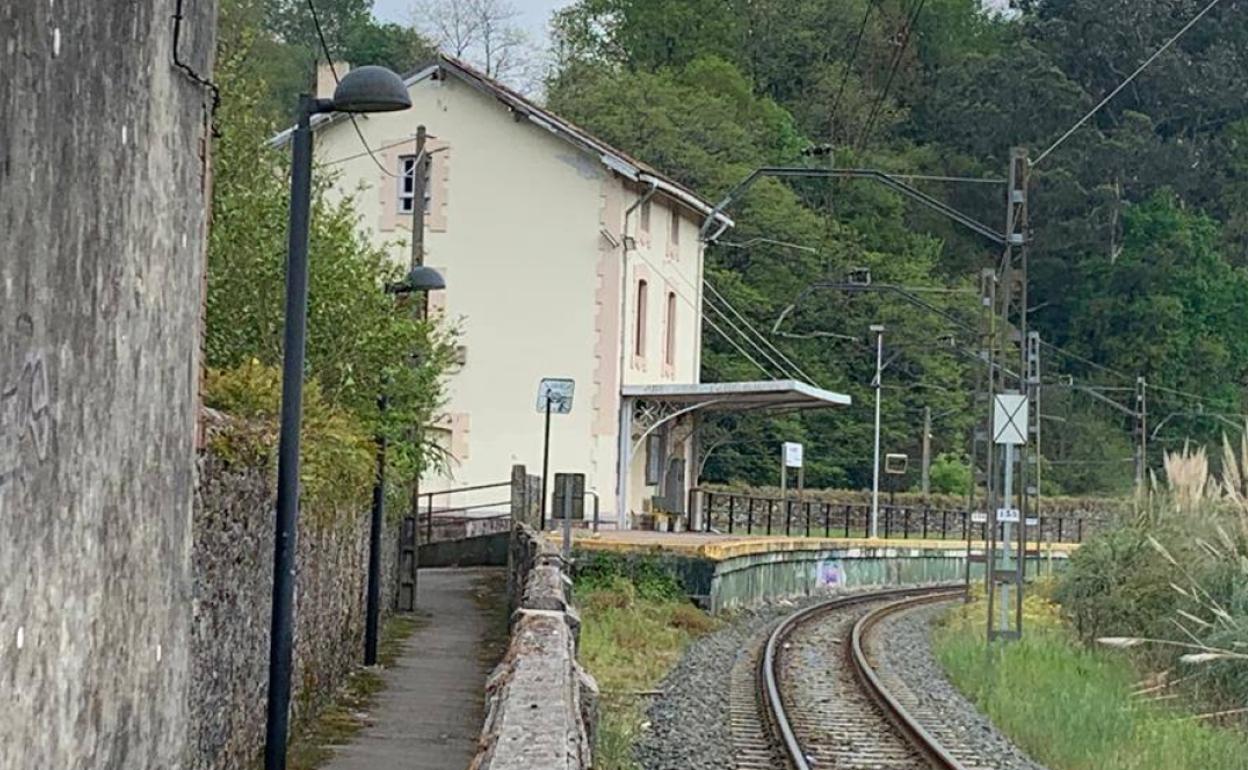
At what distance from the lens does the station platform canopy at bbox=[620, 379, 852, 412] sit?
3753cm

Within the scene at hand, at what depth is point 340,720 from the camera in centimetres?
1427

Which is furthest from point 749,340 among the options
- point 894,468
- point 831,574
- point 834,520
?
point 831,574

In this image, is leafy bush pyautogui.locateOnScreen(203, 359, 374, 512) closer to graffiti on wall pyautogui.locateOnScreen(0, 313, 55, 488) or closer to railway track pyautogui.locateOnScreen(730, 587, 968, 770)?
railway track pyautogui.locateOnScreen(730, 587, 968, 770)

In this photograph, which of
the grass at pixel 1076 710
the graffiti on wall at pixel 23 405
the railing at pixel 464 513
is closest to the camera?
the graffiti on wall at pixel 23 405

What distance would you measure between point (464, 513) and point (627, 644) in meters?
14.7

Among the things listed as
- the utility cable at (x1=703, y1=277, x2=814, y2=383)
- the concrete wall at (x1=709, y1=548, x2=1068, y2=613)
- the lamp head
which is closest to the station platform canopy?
the concrete wall at (x1=709, y1=548, x2=1068, y2=613)

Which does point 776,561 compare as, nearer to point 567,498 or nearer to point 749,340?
point 567,498

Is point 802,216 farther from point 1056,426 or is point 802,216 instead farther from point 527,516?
point 527,516

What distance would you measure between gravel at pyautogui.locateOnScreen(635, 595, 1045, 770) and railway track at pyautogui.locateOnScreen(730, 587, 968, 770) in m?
0.17

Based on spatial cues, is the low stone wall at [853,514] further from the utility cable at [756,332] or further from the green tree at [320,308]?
the green tree at [320,308]

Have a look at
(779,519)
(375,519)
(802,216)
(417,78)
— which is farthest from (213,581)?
(802,216)

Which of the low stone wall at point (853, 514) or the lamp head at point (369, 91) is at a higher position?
the lamp head at point (369, 91)

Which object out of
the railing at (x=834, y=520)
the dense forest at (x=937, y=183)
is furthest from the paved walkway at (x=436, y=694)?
the dense forest at (x=937, y=183)

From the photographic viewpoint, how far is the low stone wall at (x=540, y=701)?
677 cm
